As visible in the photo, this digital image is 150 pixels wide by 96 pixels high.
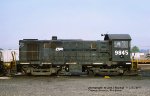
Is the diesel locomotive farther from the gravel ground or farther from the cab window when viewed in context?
the gravel ground

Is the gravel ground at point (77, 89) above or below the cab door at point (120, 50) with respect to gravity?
below

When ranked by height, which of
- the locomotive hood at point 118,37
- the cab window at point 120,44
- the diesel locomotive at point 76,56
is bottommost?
the diesel locomotive at point 76,56

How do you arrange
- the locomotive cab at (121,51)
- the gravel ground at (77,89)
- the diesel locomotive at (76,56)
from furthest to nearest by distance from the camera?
the locomotive cab at (121,51), the diesel locomotive at (76,56), the gravel ground at (77,89)

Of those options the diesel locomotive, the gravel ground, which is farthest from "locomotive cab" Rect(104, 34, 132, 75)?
the gravel ground

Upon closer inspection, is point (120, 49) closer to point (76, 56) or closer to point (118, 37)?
point (118, 37)

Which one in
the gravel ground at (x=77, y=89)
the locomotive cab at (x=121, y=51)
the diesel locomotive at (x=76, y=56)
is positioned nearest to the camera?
the gravel ground at (x=77, y=89)

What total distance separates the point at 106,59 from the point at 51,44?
17.6 feet

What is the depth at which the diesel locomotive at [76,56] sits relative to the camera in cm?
2931

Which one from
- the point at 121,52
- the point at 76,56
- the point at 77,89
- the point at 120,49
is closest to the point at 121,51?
the point at 121,52

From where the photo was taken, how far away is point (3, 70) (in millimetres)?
30172

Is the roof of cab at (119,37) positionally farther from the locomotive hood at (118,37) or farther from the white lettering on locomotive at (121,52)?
the white lettering on locomotive at (121,52)

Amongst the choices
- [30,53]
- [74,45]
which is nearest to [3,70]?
[30,53]

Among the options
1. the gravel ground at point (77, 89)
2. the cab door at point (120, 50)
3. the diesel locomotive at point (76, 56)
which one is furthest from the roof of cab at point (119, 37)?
the gravel ground at point (77, 89)

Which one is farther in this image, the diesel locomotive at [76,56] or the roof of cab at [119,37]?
the roof of cab at [119,37]
